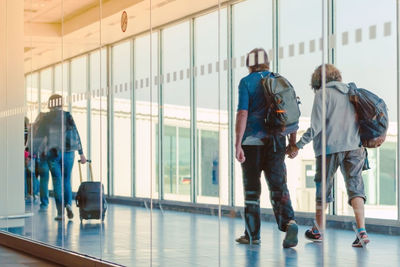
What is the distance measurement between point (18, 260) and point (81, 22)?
7.86 ft

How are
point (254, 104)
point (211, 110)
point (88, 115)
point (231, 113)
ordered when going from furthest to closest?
point (88, 115) < point (211, 110) < point (231, 113) < point (254, 104)

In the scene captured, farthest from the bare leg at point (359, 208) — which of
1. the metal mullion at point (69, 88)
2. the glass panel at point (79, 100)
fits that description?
the metal mullion at point (69, 88)

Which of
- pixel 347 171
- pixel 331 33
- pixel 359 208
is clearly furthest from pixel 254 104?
pixel 359 208

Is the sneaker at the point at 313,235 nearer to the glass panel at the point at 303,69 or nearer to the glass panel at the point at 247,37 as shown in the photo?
the glass panel at the point at 303,69

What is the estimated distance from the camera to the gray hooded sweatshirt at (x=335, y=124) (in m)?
3.19

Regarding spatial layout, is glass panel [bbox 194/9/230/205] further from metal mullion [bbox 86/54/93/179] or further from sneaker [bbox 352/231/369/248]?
metal mullion [bbox 86/54/93/179]

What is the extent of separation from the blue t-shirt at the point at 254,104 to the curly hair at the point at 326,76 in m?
0.30

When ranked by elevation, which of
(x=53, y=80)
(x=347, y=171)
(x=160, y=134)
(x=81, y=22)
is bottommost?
(x=347, y=171)

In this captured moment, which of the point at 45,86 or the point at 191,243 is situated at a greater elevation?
the point at 45,86

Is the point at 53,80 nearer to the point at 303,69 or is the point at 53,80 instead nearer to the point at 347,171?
the point at 303,69

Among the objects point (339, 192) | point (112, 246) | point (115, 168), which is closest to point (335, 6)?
point (339, 192)

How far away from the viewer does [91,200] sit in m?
6.47

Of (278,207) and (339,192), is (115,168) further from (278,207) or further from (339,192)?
(339,192)

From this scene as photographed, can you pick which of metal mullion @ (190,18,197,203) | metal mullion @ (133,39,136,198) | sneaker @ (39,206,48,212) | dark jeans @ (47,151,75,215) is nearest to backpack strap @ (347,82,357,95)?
metal mullion @ (190,18,197,203)
